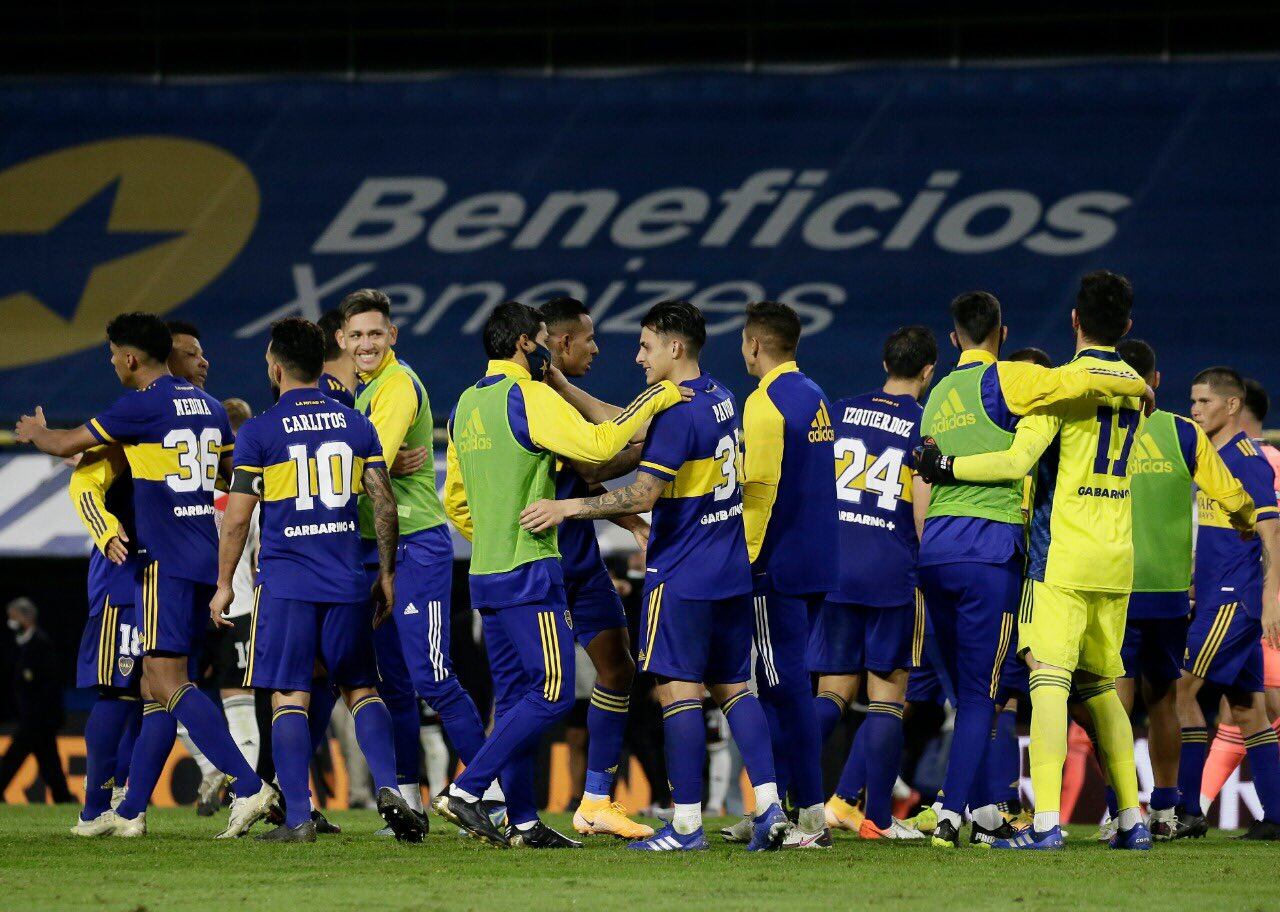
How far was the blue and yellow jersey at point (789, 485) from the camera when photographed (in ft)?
25.0

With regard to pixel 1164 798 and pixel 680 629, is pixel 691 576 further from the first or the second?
pixel 1164 798

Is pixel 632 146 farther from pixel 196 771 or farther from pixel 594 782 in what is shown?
pixel 594 782

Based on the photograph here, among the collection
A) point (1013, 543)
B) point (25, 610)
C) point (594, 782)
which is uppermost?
point (1013, 543)

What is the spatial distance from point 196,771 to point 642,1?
9263 millimetres

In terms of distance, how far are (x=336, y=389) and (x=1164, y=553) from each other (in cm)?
399

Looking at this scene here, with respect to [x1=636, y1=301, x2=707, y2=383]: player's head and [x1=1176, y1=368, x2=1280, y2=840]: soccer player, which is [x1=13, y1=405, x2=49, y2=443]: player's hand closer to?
[x1=636, y1=301, x2=707, y2=383]: player's head

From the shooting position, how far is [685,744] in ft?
23.2

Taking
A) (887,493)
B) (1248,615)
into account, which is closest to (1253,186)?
(1248,615)

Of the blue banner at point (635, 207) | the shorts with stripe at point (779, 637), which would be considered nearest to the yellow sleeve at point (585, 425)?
the shorts with stripe at point (779, 637)

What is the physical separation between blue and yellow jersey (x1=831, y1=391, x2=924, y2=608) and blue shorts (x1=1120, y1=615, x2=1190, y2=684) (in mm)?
1144

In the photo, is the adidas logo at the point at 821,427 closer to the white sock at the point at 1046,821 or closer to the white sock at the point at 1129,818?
the white sock at the point at 1046,821

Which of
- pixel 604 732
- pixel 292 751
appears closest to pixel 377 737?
pixel 292 751

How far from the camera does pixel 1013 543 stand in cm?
794

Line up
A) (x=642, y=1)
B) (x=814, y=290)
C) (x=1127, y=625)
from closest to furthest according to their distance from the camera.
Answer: (x=1127, y=625)
(x=814, y=290)
(x=642, y=1)
